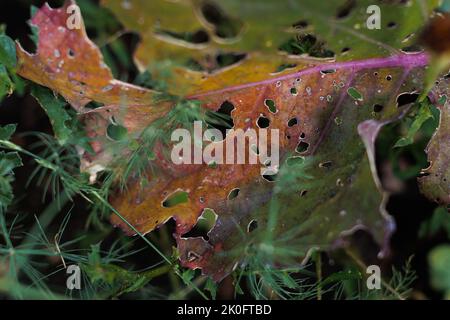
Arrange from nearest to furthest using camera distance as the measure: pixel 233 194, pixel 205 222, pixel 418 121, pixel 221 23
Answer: pixel 418 121 → pixel 233 194 → pixel 205 222 → pixel 221 23

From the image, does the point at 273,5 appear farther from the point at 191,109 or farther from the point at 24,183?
the point at 24,183

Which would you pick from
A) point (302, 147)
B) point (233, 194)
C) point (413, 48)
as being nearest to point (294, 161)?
point (302, 147)

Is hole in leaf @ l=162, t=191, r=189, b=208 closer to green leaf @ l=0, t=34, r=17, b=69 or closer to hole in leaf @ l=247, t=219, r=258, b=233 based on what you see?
hole in leaf @ l=247, t=219, r=258, b=233

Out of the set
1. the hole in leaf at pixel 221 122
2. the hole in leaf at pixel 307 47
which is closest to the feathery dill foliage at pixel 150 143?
the hole in leaf at pixel 221 122

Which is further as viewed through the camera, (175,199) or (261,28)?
(175,199)

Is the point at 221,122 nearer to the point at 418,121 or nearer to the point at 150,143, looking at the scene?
the point at 150,143
